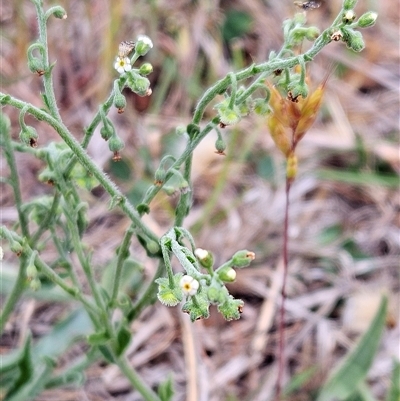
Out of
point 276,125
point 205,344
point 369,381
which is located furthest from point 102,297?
point 369,381

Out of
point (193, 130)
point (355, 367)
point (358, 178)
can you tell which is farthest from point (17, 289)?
point (358, 178)

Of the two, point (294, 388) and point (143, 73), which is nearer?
point (143, 73)

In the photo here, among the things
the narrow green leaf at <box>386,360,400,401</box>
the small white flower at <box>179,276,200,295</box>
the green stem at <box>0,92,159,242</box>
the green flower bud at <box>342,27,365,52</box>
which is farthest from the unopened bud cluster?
the narrow green leaf at <box>386,360,400,401</box>

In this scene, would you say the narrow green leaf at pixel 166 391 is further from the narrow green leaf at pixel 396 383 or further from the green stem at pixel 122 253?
the narrow green leaf at pixel 396 383

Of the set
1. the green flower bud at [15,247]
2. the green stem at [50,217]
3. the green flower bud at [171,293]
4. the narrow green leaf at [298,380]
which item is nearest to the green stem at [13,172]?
the green stem at [50,217]

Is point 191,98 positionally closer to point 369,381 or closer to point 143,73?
point 369,381

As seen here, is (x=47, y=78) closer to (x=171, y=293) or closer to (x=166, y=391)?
(x=171, y=293)
